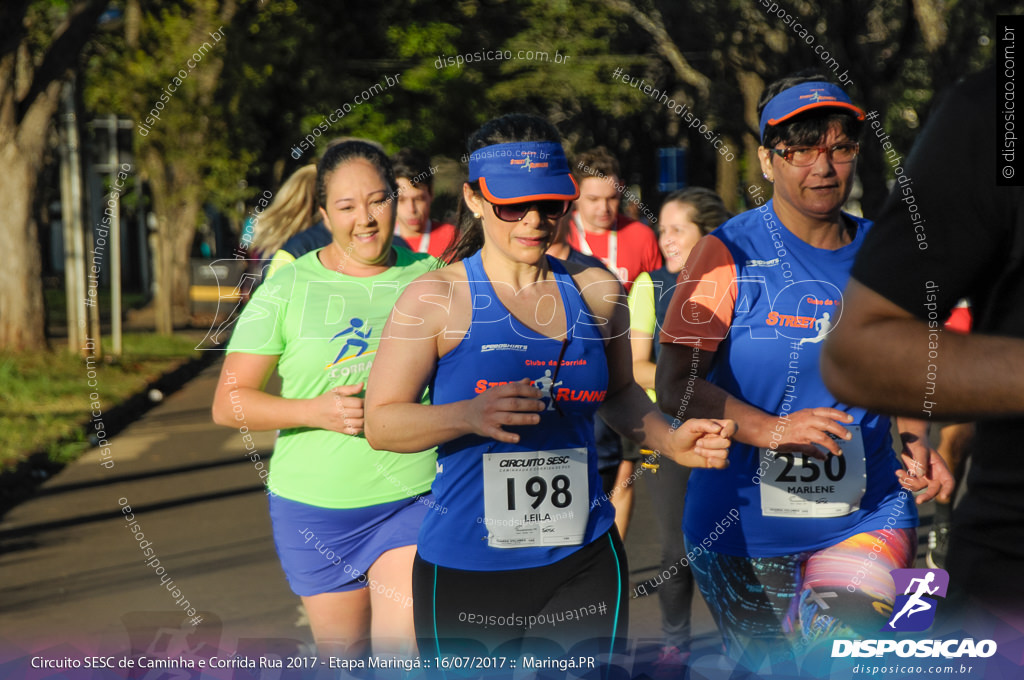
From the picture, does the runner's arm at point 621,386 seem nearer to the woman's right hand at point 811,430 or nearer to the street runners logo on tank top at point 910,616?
the woman's right hand at point 811,430

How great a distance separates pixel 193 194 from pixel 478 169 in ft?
47.3

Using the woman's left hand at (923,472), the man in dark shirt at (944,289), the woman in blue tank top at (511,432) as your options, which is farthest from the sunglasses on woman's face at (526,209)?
the man in dark shirt at (944,289)

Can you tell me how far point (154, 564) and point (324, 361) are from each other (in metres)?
3.12

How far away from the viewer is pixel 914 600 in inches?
106

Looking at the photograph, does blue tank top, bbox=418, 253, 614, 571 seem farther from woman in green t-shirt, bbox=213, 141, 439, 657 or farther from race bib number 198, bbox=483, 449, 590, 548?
woman in green t-shirt, bbox=213, 141, 439, 657

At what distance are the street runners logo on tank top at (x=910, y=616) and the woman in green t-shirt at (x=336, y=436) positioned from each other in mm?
1432

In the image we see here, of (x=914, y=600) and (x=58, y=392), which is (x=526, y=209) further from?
(x=58, y=392)

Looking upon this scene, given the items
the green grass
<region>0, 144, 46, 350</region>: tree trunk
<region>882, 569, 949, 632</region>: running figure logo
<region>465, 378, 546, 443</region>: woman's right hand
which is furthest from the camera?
<region>0, 144, 46, 350</region>: tree trunk

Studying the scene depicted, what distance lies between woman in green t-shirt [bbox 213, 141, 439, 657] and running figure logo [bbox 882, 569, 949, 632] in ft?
4.83

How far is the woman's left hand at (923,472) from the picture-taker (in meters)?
3.20

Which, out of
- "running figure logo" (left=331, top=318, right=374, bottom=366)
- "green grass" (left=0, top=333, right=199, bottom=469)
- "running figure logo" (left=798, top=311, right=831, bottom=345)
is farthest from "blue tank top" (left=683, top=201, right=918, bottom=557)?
"green grass" (left=0, top=333, right=199, bottom=469)

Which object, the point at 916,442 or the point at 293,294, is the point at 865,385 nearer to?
the point at 916,442

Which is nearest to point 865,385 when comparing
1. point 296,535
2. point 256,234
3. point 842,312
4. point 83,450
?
point 842,312

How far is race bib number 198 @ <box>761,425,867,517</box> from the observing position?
126 inches
